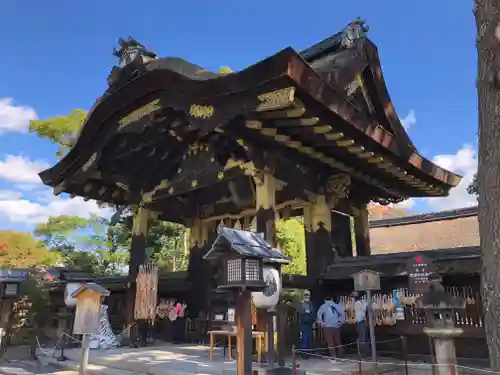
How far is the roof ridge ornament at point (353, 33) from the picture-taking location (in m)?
8.96

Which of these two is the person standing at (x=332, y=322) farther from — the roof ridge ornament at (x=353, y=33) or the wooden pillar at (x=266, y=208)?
the roof ridge ornament at (x=353, y=33)

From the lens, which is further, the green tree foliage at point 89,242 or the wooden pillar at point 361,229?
the green tree foliage at point 89,242

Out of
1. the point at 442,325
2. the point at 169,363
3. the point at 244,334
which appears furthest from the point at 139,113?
the point at 442,325

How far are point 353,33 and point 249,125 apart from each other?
386 centimetres

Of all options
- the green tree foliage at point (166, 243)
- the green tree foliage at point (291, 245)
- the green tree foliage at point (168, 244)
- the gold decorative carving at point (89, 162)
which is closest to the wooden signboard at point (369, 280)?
the gold decorative carving at point (89, 162)

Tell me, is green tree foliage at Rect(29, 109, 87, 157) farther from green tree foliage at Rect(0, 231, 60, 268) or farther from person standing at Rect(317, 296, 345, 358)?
person standing at Rect(317, 296, 345, 358)

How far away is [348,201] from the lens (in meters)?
10.4

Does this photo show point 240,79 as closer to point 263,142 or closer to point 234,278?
point 263,142

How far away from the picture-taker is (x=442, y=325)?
5219 millimetres

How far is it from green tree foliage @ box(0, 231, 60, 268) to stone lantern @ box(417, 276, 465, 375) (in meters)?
17.3

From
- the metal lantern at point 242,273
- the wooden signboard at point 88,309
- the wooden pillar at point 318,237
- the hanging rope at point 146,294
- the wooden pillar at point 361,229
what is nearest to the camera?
the metal lantern at point 242,273

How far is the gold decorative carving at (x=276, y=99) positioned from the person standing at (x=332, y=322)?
399cm

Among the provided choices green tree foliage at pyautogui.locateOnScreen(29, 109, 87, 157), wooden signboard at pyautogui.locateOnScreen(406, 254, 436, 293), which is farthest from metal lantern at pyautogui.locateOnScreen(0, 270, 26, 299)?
green tree foliage at pyautogui.locateOnScreen(29, 109, 87, 157)

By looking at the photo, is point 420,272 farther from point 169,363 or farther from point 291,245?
point 291,245
